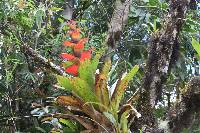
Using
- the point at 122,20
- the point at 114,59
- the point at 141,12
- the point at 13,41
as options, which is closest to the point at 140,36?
the point at 141,12

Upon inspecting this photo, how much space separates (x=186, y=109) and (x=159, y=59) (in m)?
0.40

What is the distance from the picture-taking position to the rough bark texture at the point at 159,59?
2.42m

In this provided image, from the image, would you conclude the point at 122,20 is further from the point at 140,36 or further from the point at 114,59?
the point at 140,36

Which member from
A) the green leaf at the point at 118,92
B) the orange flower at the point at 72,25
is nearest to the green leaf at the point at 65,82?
the green leaf at the point at 118,92

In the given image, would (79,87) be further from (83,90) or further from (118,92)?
(118,92)

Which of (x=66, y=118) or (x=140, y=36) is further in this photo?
(x=140, y=36)

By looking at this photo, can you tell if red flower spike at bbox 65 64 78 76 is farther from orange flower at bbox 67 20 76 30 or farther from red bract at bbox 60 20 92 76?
orange flower at bbox 67 20 76 30

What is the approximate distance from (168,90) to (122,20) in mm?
1453

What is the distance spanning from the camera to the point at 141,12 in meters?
4.27

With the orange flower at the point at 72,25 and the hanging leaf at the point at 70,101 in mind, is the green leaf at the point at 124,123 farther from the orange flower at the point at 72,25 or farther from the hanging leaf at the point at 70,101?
the orange flower at the point at 72,25

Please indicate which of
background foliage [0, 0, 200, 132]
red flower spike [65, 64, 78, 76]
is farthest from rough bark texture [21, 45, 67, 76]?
red flower spike [65, 64, 78, 76]

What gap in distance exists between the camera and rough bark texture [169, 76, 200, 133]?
7.45 feet

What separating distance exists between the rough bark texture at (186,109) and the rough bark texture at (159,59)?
0.15 metres

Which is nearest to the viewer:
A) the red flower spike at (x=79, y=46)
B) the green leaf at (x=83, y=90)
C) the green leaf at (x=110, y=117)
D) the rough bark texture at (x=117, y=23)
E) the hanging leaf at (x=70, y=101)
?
the green leaf at (x=110, y=117)
